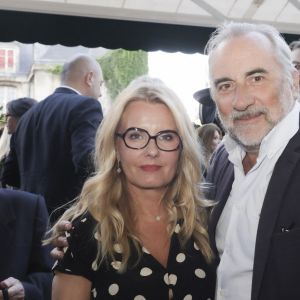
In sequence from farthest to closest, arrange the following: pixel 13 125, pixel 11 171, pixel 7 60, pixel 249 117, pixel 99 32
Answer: pixel 7 60 < pixel 13 125 < pixel 99 32 < pixel 11 171 < pixel 249 117

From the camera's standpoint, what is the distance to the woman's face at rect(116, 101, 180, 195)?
1718mm

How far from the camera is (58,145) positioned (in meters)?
2.92

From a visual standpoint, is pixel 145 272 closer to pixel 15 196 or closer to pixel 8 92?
pixel 15 196

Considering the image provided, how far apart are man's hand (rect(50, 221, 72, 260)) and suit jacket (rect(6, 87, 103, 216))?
110cm

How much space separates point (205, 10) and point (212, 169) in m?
1.84

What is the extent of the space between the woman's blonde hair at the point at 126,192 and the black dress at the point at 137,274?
6 cm

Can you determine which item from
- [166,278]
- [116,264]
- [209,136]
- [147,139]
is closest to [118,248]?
[116,264]

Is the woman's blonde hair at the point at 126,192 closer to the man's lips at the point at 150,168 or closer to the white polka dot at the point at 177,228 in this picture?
the white polka dot at the point at 177,228

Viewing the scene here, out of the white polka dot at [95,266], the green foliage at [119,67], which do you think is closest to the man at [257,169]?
the white polka dot at [95,266]

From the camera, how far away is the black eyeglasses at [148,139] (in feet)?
5.67

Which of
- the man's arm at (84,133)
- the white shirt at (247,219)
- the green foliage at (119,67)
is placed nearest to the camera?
the white shirt at (247,219)

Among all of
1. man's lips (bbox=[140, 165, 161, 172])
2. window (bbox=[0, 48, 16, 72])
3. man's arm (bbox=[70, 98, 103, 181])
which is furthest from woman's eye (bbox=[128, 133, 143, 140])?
window (bbox=[0, 48, 16, 72])

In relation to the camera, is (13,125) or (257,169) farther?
(13,125)

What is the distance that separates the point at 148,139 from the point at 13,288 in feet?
2.79
